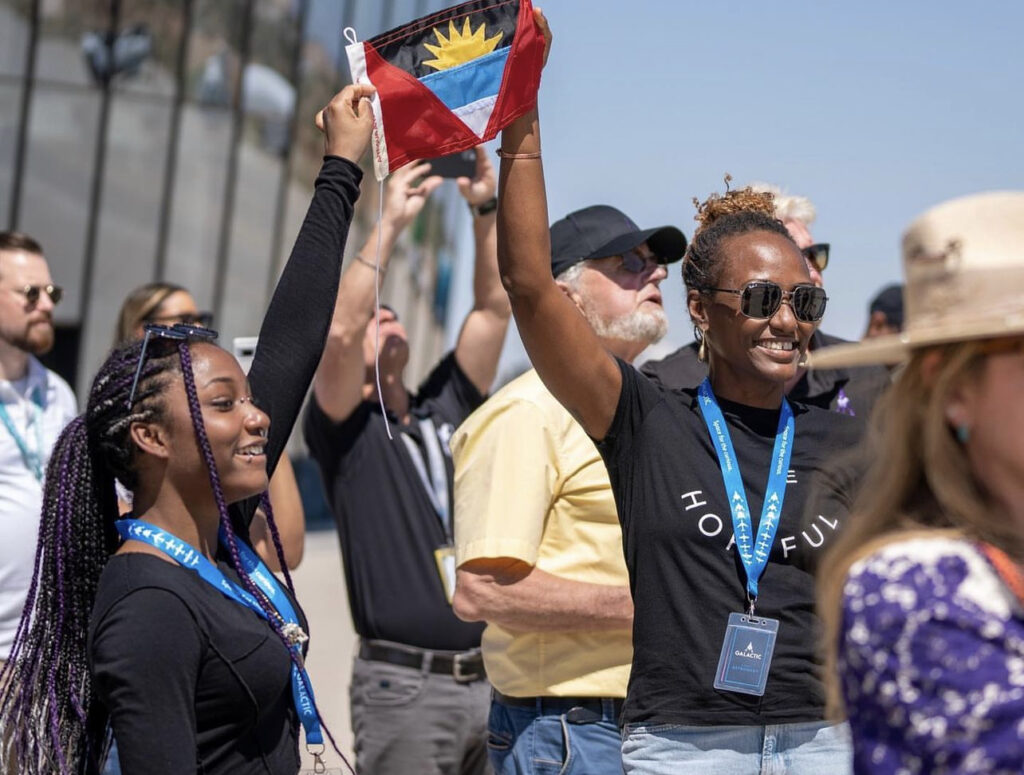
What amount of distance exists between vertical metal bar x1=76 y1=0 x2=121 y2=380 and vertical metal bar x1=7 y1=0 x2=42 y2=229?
3.42ft

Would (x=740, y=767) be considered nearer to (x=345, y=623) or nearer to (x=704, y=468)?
(x=704, y=468)

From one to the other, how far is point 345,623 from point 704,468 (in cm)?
873

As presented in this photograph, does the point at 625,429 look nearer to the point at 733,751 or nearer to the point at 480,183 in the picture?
the point at 733,751

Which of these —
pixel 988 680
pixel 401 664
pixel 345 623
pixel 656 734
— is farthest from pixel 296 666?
pixel 345 623

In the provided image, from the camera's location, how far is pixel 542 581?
3.32 meters

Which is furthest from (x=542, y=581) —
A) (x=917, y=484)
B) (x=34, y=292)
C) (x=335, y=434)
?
(x=34, y=292)

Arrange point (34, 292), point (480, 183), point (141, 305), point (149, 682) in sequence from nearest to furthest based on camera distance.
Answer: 1. point (149, 682)
2. point (480, 183)
3. point (34, 292)
4. point (141, 305)

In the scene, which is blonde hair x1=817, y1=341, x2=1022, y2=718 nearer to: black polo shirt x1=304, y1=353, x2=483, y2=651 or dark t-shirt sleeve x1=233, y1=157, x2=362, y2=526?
dark t-shirt sleeve x1=233, y1=157, x2=362, y2=526

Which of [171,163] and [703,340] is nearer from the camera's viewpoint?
[703,340]

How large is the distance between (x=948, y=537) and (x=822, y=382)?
2.67 meters

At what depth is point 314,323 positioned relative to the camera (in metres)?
2.93

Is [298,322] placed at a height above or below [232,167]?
below

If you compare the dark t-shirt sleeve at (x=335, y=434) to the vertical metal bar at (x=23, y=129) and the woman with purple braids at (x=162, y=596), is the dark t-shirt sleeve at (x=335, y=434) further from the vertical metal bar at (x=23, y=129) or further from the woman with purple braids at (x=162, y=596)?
the vertical metal bar at (x=23, y=129)

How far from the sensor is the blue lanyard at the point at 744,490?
2697mm
